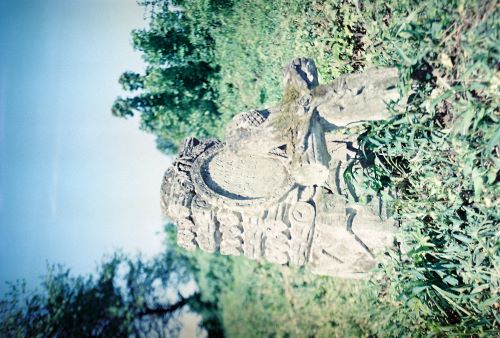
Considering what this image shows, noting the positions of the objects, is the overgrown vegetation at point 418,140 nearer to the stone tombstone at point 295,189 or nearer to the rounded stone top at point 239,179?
the stone tombstone at point 295,189

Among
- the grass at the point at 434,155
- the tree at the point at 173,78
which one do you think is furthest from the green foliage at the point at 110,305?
the grass at the point at 434,155

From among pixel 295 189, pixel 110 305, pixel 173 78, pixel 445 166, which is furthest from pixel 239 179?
pixel 110 305

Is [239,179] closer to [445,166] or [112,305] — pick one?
[445,166]

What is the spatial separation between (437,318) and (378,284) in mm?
592

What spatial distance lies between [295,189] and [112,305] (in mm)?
8843

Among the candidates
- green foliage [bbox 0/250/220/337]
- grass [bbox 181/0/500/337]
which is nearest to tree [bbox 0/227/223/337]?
green foliage [bbox 0/250/220/337]

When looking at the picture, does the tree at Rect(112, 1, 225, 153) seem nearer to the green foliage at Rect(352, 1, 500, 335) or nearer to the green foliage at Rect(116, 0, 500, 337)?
the green foliage at Rect(116, 0, 500, 337)

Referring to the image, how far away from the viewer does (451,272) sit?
2.72 metres

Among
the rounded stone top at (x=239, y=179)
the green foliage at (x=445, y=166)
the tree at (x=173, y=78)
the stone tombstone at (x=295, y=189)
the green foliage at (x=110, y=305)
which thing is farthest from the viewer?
the green foliage at (x=110, y=305)

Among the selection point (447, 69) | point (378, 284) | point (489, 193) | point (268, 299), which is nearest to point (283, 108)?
point (447, 69)

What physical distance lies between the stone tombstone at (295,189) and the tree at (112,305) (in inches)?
295

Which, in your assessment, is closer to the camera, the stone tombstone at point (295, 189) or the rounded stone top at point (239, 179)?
the stone tombstone at point (295, 189)

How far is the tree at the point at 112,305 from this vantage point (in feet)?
28.7

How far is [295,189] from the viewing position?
3070mm
